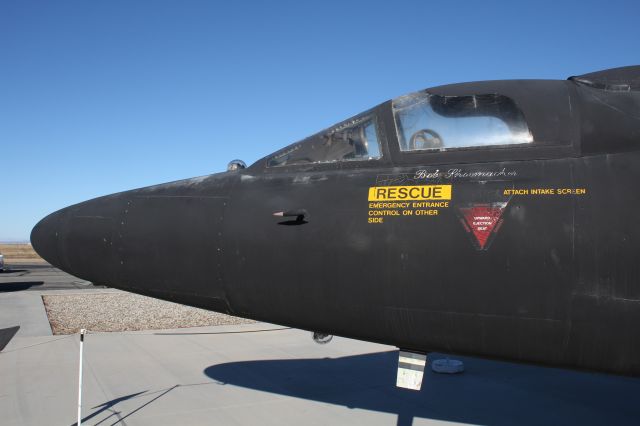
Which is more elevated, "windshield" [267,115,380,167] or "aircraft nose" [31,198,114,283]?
"windshield" [267,115,380,167]

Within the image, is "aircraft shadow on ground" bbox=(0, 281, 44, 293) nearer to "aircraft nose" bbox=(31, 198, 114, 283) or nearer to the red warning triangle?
"aircraft nose" bbox=(31, 198, 114, 283)

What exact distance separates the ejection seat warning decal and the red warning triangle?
0.50 ft

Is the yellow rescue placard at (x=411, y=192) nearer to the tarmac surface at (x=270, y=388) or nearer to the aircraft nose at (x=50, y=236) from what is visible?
the aircraft nose at (x=50, y=236)

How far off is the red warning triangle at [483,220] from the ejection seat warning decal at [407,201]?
0.15 meters

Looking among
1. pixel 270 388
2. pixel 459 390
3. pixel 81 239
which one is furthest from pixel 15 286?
pixel 81 239

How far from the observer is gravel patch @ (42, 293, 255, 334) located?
13375mm

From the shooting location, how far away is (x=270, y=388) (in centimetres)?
776

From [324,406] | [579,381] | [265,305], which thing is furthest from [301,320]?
[579,381]

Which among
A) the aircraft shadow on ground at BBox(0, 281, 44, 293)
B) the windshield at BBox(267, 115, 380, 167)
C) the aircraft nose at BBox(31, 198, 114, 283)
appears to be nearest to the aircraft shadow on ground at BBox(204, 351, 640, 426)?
the windshield at BBox(267, 115, 380, 167)

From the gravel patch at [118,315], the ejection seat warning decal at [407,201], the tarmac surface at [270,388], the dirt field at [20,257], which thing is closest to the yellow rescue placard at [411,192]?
the ejection seat warning decal at [407,201]

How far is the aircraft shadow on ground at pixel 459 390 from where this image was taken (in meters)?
6.85

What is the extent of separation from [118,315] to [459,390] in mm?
11327

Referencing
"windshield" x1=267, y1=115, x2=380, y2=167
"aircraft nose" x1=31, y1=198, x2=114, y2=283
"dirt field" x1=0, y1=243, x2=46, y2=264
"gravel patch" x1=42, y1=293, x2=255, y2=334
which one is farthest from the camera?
"dirt field" x1=0, y1=243, x2=46, y2=264
